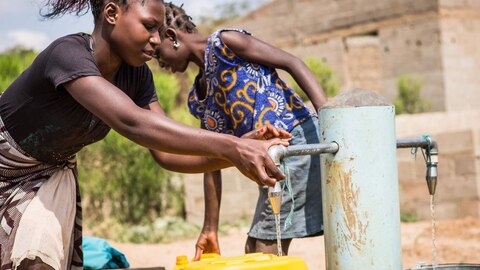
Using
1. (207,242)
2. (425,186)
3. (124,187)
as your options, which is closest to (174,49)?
(207,242)

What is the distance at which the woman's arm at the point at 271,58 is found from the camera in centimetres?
317

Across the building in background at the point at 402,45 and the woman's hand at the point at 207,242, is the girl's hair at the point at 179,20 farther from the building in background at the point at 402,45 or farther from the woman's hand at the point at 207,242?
the building in background at the point at 402,45

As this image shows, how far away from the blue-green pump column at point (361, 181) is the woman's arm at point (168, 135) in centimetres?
25

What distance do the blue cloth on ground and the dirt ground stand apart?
186cm

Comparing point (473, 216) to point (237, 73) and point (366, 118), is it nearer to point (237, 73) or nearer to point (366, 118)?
point (237, 73)

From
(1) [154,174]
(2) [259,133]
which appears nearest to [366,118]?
(2) [259,133]

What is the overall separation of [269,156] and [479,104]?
638 inches

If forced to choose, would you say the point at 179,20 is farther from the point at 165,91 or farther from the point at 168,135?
the point at 165,91

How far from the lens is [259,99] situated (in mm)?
3172

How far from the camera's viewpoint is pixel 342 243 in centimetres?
243

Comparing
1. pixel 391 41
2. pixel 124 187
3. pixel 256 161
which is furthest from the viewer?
pixel 391 41

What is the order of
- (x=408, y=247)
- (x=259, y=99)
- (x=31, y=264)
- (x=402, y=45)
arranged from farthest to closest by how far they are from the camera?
(x=402, y=45) < (x=408, y=247) < (x=259, y=99) < (x=31, y=264)

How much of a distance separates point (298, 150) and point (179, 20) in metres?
1.33

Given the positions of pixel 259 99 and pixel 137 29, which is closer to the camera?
pixel 137 29
